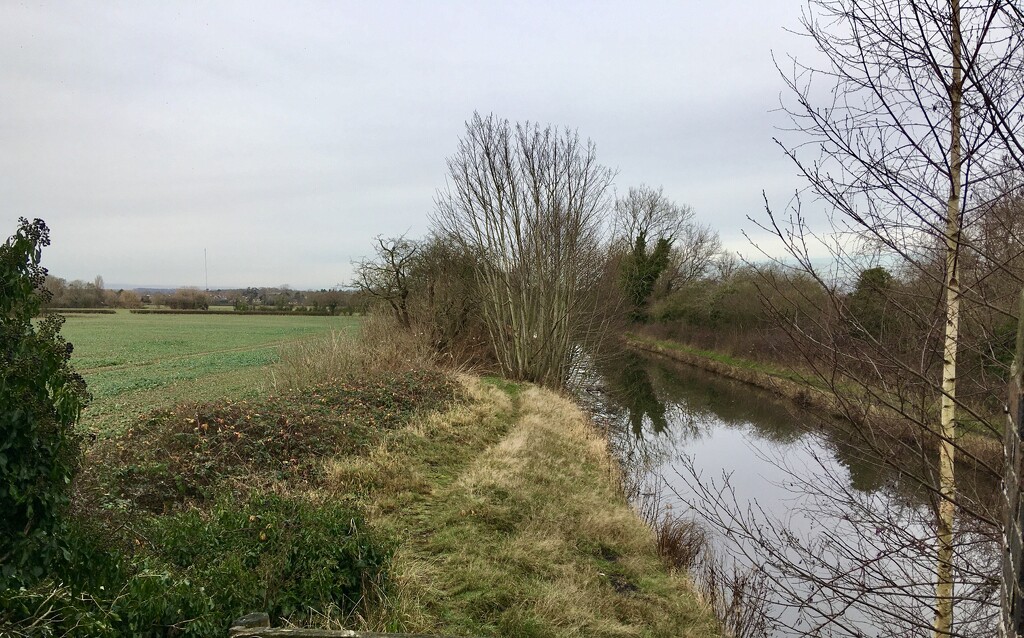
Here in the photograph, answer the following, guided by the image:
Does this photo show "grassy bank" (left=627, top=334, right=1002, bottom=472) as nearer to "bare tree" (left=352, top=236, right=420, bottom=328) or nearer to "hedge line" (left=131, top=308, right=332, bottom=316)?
"bare tree" (left=352, top=236, right=420, bottom=328)

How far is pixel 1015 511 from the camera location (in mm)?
1393

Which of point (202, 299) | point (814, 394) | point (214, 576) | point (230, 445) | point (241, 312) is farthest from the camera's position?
point (202, 299)

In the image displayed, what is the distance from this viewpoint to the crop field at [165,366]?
504 inches

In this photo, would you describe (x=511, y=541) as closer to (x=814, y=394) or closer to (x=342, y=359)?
(x=814, y=394)

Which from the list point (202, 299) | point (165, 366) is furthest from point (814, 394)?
point (202, 299)

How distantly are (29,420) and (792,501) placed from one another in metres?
11.2

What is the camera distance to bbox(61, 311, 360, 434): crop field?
12.8 metres

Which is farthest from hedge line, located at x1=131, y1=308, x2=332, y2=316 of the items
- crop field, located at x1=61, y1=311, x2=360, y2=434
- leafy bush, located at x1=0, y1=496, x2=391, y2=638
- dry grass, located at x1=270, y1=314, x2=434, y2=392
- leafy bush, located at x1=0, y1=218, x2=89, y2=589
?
leafy bush, located at x1=0, y1=218, x2=89, y2=589

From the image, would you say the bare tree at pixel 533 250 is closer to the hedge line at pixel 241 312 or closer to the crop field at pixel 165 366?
the crop field at pixel 165 366

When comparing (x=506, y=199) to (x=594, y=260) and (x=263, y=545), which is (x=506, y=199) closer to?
(x=594, y=260)

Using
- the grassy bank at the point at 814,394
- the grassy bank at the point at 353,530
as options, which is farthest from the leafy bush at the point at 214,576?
the grassy bank at the point at 814,394

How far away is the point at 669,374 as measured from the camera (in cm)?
2745

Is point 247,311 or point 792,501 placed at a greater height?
point 247,311

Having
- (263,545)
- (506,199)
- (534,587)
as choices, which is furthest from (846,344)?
(506,199)
